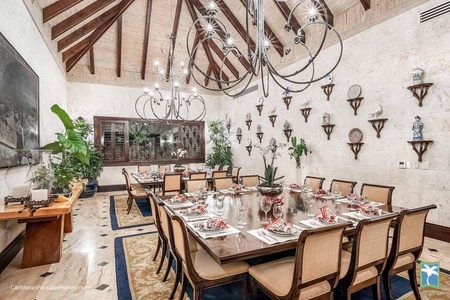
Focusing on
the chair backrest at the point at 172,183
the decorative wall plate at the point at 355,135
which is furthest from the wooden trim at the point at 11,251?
the decorative wall plate at the point at 355,135

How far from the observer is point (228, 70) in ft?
30.7

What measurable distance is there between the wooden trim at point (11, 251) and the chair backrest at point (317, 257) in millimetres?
3355

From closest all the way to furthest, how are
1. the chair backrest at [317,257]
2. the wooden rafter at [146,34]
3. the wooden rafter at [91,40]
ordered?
the chair backrest at [317,257] < the wooden rafter at [91,40] < the wooden rafter at [146,34]

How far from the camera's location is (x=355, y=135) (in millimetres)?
4875

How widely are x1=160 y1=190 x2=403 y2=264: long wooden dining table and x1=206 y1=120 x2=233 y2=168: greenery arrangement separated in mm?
5444

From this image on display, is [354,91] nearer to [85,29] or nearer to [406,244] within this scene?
[406,244]

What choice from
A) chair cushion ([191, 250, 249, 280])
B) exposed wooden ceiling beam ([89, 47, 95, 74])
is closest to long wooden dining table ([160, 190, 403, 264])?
chair cushion ([191, 250, 249, 280])

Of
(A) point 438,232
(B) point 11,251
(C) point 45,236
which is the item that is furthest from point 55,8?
(A) point 438,232

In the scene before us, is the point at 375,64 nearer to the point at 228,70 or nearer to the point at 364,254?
the point at 364,254

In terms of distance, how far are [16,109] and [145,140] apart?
586 centimetres

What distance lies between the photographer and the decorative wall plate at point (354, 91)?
478cm

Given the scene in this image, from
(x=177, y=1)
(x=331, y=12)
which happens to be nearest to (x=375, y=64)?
(x=331, y=12)

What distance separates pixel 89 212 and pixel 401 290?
231 inches

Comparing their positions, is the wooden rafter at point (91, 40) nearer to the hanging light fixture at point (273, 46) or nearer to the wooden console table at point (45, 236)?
the hanging light fixture at point (273, 46)
